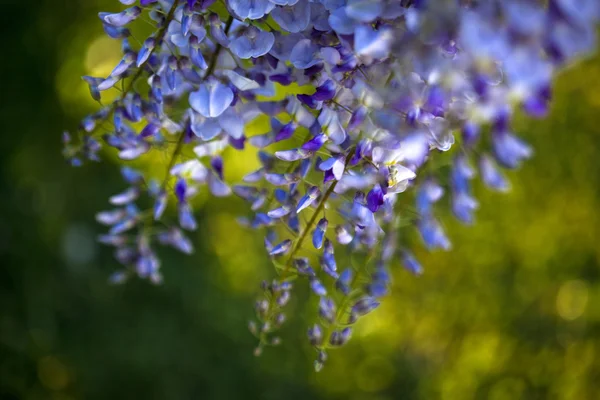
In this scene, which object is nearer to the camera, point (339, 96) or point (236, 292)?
point (339, 96)

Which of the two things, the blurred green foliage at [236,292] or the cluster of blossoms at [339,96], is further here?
the blurred green foliage at [236,292]

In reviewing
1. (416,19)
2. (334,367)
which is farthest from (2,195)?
(416,19)

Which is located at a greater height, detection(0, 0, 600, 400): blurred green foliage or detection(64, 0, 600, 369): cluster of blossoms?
detection(64, 0, 600, 369): cluster of blossoms

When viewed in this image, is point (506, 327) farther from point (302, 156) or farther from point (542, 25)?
point (542, 25)

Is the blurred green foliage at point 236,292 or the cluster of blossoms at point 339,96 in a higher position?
the cluster of blossoms at point 339,96

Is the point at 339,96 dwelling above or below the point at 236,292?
above
